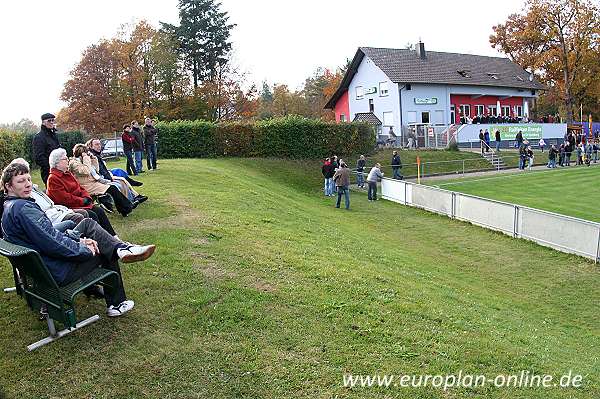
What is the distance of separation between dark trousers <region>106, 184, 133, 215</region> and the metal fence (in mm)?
10782

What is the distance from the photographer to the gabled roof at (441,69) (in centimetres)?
4622

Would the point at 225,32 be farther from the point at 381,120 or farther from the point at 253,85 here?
the point at 381,120

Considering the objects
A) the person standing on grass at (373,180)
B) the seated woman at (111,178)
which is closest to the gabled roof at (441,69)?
the person standing on grass at (373,180)

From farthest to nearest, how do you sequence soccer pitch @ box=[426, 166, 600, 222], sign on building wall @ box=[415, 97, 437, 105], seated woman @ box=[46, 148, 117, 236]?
1. sign on building wall @ box=[415, 97, 437, 105]
2. soccer pitch @ box=[426, 166, 600, 222]
3. seated woman @ box=[46, 148, 117, 236]

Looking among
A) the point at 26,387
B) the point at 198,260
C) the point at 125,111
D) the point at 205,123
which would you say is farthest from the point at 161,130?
the point at 26,387

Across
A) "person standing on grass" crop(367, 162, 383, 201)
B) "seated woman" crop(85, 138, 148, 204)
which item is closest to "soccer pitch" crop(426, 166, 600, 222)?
"person standing on grass" crop(367, 162, 383, 201)

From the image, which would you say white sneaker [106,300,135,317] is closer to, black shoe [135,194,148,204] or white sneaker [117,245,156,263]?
white sneaker [117,245,156,263]

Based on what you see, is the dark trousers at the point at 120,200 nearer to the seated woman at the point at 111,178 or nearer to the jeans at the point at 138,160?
the seated woman at the point at 111,178

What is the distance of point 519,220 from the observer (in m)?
14.9

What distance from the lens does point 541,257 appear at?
42.9 feet

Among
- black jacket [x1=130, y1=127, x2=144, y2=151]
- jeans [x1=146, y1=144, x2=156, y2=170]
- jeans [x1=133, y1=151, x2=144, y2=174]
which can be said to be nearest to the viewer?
black jacket [x1=130, y1=127, x2=144, y2=151]

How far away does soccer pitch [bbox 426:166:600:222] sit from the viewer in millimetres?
19281

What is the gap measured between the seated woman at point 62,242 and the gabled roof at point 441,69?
4166cm

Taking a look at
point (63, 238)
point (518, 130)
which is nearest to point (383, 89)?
point (518, 130)
